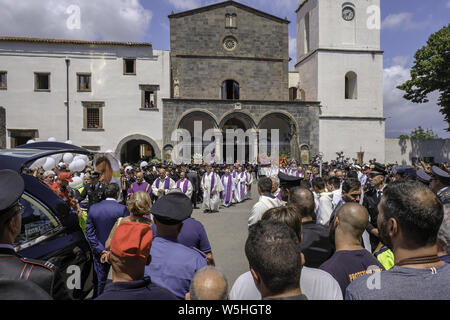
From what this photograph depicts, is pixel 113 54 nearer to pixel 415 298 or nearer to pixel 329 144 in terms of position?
pixel 329 144

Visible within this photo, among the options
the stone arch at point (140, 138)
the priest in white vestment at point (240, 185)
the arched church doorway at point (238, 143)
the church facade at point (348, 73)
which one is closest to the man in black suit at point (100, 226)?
the priest in white vestment at point (240, 185)

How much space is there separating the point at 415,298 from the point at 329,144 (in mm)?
27374

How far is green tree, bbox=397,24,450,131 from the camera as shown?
90.6 ft

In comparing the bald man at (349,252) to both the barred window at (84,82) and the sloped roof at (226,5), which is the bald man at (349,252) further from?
the sloped roof at (226,5)

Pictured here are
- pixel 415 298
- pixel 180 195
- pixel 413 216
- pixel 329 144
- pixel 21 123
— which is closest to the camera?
pixel 415 298

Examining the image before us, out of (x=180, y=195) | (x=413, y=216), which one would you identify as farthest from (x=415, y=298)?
(x=180, y=195)

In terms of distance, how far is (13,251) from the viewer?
1.93m

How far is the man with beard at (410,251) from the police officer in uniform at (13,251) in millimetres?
1736

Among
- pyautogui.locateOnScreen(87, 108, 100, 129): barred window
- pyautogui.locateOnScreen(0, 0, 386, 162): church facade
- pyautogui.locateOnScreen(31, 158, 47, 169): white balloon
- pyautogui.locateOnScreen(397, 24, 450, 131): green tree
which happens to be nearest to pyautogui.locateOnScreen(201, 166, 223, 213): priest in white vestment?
pyautogui.locateOnScreen(31, 158, 47, 169): white balloon

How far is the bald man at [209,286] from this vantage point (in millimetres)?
1673

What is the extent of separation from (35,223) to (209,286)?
239cm

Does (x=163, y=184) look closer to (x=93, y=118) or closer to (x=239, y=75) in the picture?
(x=93, y=118)

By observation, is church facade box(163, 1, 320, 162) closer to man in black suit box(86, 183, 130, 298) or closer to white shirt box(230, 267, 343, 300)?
man in black suit box(86, 183, 130, 298)

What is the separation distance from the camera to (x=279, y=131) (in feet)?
96.2
